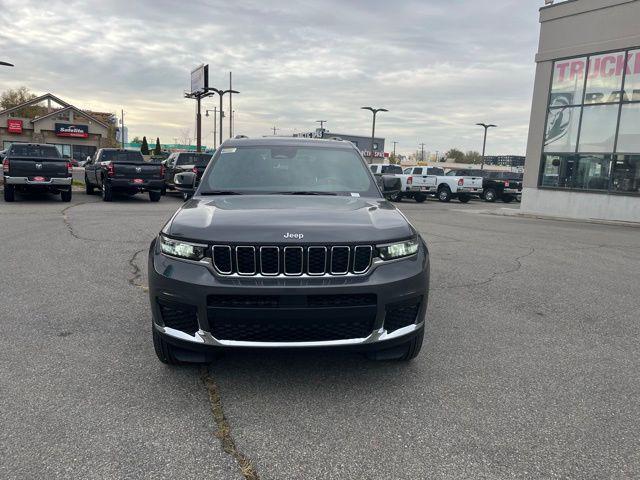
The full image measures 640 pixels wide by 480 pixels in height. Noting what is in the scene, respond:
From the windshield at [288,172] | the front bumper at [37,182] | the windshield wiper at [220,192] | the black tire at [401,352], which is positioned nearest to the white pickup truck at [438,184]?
the front bumper at [37,182]

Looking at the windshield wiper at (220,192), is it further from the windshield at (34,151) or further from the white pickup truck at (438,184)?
the white pickup truck at (438,184)

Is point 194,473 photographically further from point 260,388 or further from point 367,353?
point 367,353

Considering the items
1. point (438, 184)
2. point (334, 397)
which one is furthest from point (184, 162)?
point (334, 397)

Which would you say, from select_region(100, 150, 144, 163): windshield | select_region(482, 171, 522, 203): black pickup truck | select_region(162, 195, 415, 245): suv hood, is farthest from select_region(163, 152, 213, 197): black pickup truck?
select_region(162, 195, 415, 245): suv hood

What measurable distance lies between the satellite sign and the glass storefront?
3399 centimetres

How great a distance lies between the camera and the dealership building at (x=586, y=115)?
18094 mm

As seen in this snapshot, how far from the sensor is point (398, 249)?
3424 mm

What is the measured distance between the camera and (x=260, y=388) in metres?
3.51

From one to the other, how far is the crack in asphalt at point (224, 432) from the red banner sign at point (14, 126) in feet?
213

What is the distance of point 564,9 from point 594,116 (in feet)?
14.4

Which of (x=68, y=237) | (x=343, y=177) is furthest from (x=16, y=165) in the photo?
(x=343, y=177)

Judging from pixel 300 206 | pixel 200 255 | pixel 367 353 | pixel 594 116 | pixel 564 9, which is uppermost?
pixel 564 9

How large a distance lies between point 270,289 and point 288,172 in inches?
75.6

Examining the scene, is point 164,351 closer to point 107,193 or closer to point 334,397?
point 334,397
